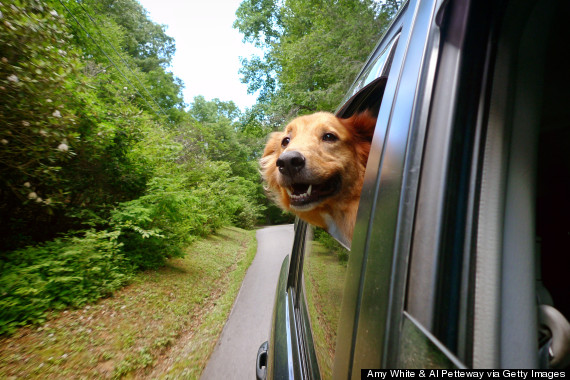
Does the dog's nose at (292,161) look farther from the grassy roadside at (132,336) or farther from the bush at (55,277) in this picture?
the bush at (55,277)

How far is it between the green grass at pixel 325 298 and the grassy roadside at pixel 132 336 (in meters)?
2.85

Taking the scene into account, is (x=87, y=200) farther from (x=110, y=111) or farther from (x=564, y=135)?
(x=564, y=135)

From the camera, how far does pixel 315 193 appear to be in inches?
65.9

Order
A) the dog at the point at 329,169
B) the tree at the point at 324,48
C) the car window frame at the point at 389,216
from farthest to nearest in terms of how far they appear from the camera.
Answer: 1. the tree at the point at 324,48
2. the dog at the point at 329,169
3. the car window frame at the point at 389,216

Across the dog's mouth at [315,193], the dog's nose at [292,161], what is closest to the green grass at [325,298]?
the dog's mouth at [315,193]

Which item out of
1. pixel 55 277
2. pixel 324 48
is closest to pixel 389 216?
pixel 55 277

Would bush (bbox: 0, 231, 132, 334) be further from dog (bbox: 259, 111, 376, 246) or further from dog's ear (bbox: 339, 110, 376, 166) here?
dog's ear (bbox: 339, 110, 376, 166)

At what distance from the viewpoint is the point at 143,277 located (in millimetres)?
5746

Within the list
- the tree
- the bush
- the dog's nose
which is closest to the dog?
the dog's nose

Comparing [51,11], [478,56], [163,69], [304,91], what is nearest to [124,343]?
[478,56]

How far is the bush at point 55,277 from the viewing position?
132 inches

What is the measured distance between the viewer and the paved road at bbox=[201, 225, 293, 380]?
343 cm

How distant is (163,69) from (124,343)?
26.7 meters

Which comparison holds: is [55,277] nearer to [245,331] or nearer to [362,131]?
[245,331]
